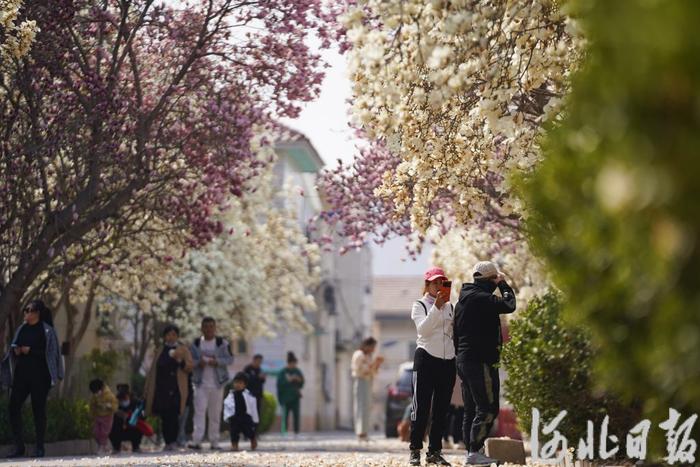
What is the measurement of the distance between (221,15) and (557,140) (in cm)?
1343

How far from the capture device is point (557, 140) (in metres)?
5.60

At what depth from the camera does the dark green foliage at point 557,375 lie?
10.3 meters

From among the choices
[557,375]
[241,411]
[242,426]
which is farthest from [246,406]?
[557,375]

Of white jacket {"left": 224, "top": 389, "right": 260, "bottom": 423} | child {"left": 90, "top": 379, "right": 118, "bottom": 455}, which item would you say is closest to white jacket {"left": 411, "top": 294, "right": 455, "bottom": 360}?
white jacket {"left": 224, "top": 389, "right": 260, "bottom": 423}

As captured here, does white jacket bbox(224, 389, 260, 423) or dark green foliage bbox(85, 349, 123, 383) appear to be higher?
dark green foliage bbox(85, 349, 123, 383)

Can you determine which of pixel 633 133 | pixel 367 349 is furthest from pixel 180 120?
pixel 633 133

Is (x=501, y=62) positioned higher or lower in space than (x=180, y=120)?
lower

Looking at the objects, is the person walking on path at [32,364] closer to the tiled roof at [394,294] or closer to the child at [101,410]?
the child at [101,410]

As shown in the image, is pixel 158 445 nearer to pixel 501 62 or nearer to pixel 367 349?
pixel 367 349

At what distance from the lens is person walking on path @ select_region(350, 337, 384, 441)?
25.4 meters

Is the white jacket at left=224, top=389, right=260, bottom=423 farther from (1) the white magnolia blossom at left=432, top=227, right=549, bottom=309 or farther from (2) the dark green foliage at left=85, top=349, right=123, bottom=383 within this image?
(2) the dark green foliage at left=85, top=349, right=123, bottom=383

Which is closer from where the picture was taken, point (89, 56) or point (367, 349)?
point (89, 56)

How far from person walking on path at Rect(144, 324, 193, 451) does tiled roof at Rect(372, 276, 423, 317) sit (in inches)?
3052

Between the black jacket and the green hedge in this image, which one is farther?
the green hedge
